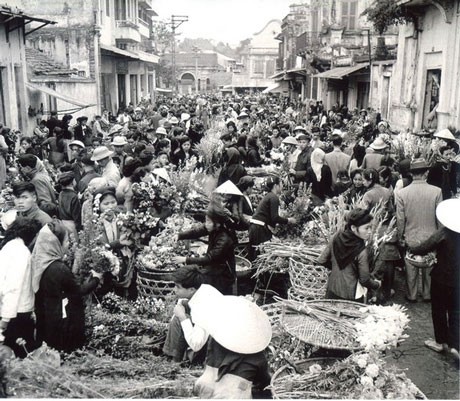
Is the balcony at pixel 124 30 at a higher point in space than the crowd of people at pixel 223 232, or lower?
higher

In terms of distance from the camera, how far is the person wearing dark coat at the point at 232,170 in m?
8.61

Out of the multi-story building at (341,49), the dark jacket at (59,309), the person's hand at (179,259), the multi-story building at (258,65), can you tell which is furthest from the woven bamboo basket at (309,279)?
the multi-story building at (258,65)

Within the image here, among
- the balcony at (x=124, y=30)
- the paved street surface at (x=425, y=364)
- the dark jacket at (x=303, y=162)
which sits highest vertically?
the balcony at (x=124, y=30)

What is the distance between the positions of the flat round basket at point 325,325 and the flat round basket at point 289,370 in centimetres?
17

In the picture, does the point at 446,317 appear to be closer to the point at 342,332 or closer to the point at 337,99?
the point at 342,332

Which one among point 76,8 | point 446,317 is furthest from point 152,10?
point 446,317

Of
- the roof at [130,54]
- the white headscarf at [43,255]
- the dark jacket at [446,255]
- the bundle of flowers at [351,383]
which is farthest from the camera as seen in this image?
the roof at [130,54]

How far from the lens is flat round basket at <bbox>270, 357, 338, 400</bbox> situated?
149 inches

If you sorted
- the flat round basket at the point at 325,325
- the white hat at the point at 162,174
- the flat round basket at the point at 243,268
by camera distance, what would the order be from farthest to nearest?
the white hat at the point at 162,174 → the flat round basket at the point at 243,268 → the flat round basket at the point at 325,325

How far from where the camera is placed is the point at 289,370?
444cm

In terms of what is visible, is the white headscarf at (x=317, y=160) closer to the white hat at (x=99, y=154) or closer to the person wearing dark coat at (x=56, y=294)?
the white hat at (x=99, y=154)

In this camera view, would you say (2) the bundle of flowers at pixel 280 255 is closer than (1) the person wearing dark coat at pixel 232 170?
Yes

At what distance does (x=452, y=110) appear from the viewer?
38.0 feet

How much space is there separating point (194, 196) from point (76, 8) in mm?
17486
